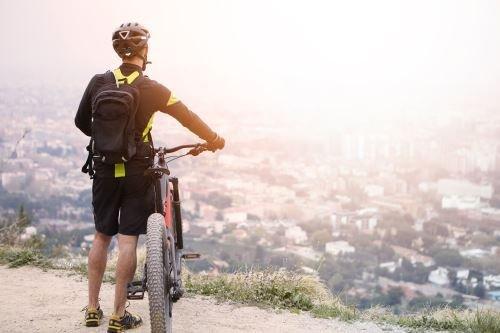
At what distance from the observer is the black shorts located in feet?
12.8

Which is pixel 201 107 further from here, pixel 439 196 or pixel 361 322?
pixel 361 322

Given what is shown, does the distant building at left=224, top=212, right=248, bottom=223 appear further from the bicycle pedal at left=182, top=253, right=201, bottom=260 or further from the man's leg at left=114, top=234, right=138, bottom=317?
the man's leg at left=114, top=234, right=138, bottom=317

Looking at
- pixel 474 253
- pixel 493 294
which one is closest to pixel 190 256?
pixel 493 294

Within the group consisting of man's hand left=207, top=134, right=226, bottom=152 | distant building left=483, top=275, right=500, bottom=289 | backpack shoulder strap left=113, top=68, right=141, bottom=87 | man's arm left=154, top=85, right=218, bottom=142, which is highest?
backpack shoulder strap left=113, top=68, right=141, bottom=87

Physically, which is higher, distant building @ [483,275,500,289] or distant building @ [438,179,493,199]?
distant building @ [438,179,493,199]

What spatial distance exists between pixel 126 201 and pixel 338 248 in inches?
928

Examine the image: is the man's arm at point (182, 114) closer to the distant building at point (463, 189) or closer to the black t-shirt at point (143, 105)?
the black t-shirt at point (143, 105)

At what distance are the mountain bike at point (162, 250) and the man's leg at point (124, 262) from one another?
0.19 m

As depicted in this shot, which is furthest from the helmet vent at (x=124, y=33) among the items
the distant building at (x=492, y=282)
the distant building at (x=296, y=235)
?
the distant building at (x=296, y=235)

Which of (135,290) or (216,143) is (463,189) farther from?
(135,290)

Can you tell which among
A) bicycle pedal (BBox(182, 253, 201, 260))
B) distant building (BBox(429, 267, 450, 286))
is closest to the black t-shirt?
bicycle pedal (BBox(182, 253, 201, 260))

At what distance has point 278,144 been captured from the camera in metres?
51.3

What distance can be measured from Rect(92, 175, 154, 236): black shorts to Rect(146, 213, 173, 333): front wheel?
221 millimetres

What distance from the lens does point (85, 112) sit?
402 centimetres
